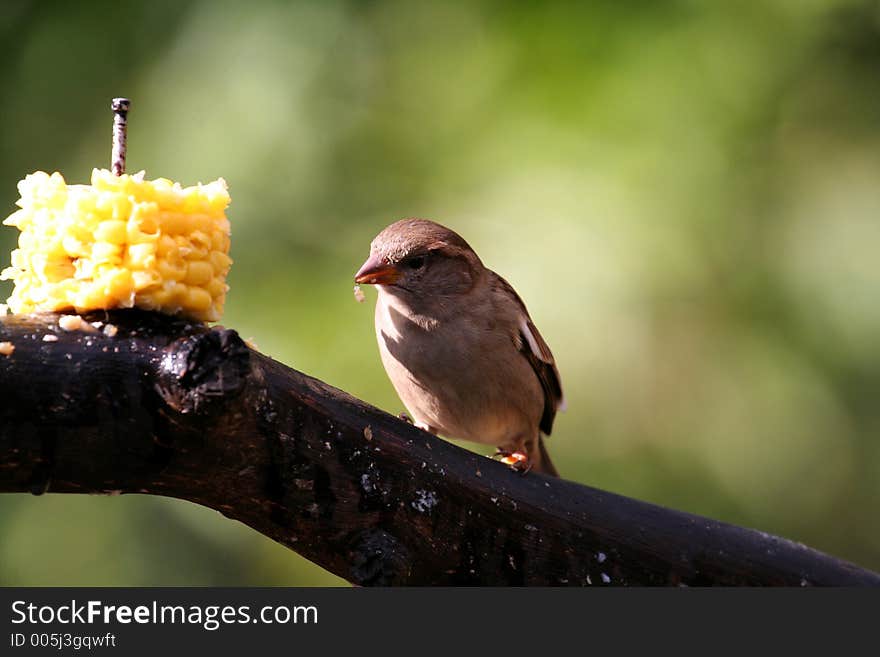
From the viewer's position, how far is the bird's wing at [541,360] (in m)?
3.07

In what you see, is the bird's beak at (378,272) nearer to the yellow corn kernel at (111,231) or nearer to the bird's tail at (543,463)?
the bird's tail at (543,463)

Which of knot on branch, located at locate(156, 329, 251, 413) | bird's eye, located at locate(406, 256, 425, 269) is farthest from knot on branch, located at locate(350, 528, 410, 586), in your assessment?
bird's eye, located at locate(406, 256, 425, 269)

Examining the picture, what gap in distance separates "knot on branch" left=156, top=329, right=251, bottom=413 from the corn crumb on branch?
19 cm

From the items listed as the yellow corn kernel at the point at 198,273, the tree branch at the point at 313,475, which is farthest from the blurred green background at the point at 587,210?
the yellow corn kernel at the point at 198,273

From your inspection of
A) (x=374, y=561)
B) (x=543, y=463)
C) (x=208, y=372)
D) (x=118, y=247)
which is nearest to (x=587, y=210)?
(x=543, y=463)

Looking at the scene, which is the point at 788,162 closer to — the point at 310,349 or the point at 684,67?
the point at 684,67

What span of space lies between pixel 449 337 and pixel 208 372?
1.26 metres

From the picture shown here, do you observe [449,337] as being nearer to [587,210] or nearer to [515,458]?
[515,458]

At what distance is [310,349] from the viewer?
399 cm

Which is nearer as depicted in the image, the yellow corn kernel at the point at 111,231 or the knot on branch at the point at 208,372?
the knot on branch at the point at 208,372

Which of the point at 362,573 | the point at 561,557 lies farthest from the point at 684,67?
the point at 362,573

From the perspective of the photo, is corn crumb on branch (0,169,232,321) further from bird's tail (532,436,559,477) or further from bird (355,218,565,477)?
bird's tail (532,436,559,477)

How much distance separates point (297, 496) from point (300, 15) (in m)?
3.04

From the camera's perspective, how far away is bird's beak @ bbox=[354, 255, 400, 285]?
2855 millimetres
